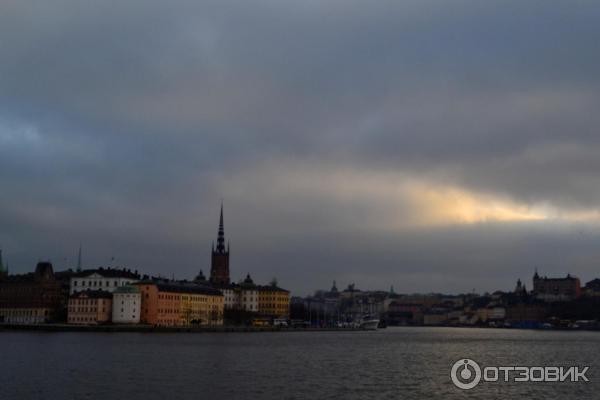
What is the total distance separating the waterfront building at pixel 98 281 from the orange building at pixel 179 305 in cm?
753

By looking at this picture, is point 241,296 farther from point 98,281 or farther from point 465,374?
point 465,374

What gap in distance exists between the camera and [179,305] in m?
139

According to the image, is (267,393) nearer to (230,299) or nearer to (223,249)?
(230,299)

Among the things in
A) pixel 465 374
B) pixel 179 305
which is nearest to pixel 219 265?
pixel 179 305

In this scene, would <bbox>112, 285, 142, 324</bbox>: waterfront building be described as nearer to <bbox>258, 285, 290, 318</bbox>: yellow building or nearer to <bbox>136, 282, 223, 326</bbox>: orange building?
<bbox>136, 282, 223, 326</bbox>: orange building

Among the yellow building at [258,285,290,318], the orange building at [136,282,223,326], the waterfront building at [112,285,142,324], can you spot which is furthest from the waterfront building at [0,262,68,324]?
the yellow building at [258,285,290,318]

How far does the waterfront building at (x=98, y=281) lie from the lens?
139875 millimetres

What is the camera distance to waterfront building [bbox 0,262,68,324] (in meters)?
140

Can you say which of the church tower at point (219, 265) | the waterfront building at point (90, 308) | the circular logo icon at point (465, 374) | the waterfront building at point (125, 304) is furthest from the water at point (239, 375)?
the church tower at point (219, 265)

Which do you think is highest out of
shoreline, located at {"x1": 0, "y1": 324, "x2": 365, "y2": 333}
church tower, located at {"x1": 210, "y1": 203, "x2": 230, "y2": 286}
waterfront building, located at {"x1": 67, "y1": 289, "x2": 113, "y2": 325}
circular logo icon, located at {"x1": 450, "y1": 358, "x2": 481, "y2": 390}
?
church tower, located at {"x1": 210, "y1": 203, "x2": 230, "y2": 286}

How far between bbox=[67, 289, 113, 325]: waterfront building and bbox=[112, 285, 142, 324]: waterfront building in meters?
1.28

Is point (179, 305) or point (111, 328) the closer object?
point (111, 328)

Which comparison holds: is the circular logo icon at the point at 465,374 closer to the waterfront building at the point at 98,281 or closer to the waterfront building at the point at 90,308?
the waterfront building at the point at 90,308

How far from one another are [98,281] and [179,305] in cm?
1513
